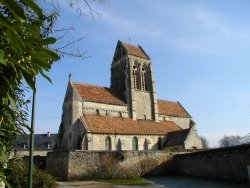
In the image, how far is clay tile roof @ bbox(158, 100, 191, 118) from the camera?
54.8 meters

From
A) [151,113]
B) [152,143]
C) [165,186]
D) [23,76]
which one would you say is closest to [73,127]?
[152,143]

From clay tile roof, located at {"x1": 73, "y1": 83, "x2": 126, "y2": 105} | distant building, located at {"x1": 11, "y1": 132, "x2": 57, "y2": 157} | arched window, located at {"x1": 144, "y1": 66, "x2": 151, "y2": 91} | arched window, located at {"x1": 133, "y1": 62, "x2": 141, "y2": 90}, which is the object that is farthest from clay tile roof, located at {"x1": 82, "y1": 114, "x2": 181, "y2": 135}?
A: distant building, located at {"x1": 11, "y1": 132, "x2": 57, "y2": 157}

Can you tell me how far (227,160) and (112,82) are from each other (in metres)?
31.3

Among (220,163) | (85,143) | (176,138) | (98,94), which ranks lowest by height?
(220,163)

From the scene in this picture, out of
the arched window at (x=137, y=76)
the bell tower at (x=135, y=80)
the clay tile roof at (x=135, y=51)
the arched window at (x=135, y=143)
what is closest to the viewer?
the arched window at (x=135, y=143)

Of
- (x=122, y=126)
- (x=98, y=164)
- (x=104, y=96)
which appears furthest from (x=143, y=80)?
(x=98, y=164)

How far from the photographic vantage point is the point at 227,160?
26.6 metres

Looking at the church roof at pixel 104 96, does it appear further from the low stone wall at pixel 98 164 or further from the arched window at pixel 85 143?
the low stone wall at pixel 98 164

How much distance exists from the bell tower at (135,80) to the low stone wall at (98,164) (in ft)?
51.7

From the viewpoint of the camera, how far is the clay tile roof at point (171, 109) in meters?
54.8

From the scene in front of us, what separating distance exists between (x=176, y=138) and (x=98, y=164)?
16.7m

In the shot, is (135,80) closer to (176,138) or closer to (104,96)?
(104,96)

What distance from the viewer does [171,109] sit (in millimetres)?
56656

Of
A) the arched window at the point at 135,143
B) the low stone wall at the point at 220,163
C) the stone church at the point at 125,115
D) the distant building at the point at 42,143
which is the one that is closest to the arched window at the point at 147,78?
the stone church at the point at 125,115
